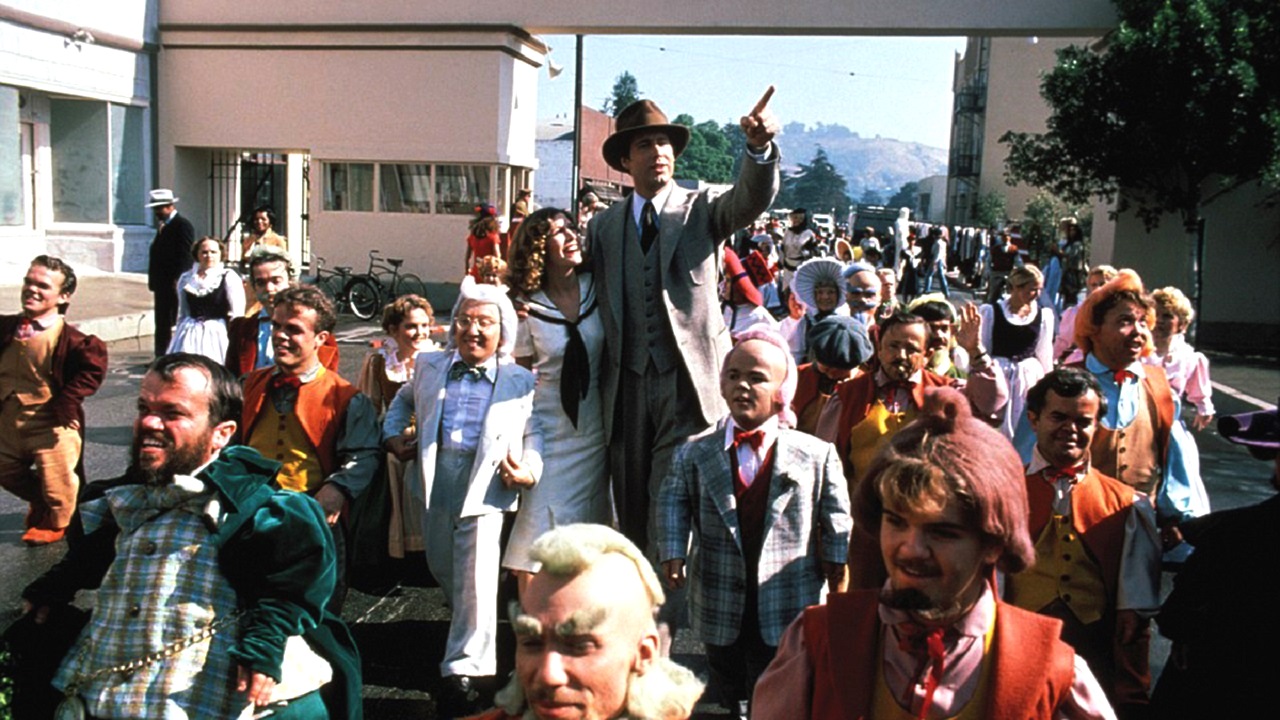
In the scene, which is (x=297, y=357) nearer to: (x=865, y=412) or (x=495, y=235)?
(x=865, y=412)

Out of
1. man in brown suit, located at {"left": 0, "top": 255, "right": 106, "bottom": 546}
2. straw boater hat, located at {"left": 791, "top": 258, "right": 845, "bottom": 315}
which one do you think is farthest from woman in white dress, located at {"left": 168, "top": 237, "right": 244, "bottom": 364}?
straw boater hat, located at {"left": 791, "top": 258, "right": 845, "bottom": 315}

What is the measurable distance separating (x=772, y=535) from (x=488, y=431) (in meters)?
1.22

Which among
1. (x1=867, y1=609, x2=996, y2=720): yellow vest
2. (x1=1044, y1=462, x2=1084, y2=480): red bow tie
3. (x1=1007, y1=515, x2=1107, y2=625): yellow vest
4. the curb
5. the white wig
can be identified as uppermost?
the white wig

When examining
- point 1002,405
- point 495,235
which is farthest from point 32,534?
point 495,235

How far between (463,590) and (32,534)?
358 cm

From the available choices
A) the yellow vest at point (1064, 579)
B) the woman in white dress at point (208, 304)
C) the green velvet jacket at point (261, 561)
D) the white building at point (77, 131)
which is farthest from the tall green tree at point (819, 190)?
the green velvet jacket at point (261, 561)

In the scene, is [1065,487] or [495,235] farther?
[495,235]

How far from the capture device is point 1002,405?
5234mm

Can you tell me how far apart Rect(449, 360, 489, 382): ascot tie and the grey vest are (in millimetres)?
566

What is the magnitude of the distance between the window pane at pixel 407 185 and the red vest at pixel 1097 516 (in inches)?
756

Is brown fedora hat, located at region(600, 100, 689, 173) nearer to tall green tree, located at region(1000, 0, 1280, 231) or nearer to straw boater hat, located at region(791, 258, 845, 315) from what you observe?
straw boater hat, located at region(791, 258, 845, 315)

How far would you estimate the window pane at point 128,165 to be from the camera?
20641 millimetres

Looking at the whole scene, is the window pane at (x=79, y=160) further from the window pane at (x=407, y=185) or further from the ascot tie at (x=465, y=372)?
the ascot tie at (x=465, y=372)

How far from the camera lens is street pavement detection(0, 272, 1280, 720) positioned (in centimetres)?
494
